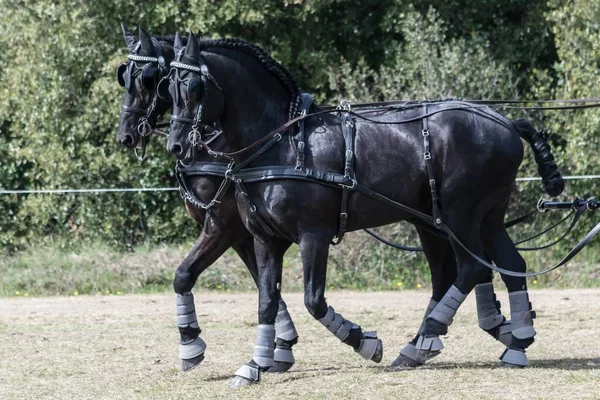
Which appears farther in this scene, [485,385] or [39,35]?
[39,35]

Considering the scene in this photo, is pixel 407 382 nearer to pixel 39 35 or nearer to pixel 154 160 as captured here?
pixel 154 160

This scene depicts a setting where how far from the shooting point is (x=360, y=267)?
14.2m

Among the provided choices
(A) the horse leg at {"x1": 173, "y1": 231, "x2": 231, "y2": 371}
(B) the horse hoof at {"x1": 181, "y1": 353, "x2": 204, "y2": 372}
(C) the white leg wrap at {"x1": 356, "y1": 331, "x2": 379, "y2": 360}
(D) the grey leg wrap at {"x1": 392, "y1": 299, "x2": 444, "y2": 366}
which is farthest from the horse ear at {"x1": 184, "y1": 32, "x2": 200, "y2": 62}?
(D) the grey leg wrap at {"x1": 392, "y1": 299, "x2": 444, "y2": 366}

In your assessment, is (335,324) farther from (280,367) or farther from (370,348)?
(280,367)

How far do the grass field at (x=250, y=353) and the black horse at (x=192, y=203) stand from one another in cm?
21

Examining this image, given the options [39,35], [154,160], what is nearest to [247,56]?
[154,160]

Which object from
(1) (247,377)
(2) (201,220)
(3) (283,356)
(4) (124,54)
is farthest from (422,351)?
(4) (124,54)

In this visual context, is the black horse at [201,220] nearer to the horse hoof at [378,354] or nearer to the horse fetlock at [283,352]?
the horse fetlock at [283,352]

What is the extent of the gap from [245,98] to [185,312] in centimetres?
172

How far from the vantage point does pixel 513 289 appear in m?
7.90

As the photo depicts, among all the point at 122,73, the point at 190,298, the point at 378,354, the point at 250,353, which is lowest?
the point at 250,353

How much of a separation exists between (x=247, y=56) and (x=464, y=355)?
295 cm

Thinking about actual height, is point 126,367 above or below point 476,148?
below

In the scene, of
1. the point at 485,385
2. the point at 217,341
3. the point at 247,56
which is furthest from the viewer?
the point at 217,341
